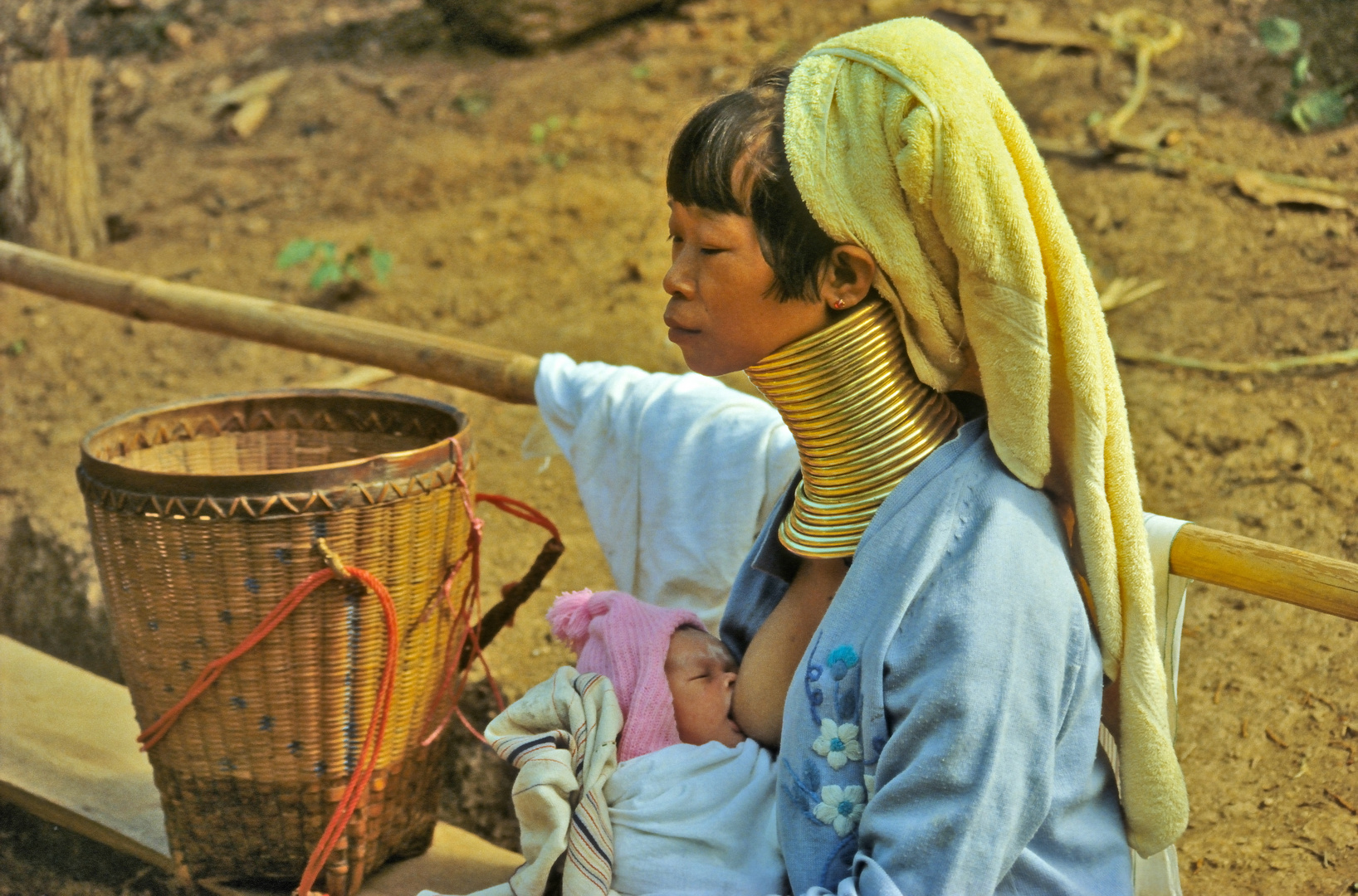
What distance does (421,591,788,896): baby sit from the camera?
1.74 metres

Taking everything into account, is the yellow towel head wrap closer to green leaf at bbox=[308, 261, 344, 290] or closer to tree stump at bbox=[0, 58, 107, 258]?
green leaf at bbox=[308, 261, 344, 290]

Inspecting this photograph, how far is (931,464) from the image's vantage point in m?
1.60

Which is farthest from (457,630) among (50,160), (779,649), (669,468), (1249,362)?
A: (50,160)

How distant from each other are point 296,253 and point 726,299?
4352 millimetres

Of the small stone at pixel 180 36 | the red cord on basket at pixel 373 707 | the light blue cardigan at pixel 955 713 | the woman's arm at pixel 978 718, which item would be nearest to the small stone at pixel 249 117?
the small stone at pixel 180 36

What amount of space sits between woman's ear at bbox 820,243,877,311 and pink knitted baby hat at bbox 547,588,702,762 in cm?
66

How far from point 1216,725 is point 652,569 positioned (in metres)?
1.32

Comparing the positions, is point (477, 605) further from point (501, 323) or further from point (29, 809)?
point (501, 323)

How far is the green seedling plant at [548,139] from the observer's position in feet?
20.4

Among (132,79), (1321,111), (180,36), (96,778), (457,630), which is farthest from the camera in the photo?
(180,36)

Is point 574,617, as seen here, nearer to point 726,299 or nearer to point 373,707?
point 373,707

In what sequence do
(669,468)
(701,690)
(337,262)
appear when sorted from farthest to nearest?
1. (337,262)
2. (669,468)
3. (701,690)

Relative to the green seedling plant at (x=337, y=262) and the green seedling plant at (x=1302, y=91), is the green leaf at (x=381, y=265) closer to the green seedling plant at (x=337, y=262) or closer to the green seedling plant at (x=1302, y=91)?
the green seedling plant at (x=337, y=262)

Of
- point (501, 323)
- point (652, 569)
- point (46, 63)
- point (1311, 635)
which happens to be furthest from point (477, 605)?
point (46, 63)
